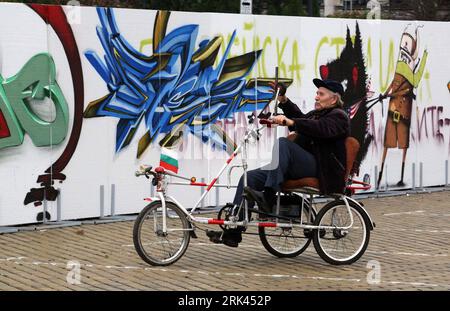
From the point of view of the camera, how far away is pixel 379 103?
15.3m

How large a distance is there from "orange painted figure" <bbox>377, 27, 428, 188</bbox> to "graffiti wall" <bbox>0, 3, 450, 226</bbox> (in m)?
0.02

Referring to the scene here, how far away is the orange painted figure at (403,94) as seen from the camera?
1551 cm

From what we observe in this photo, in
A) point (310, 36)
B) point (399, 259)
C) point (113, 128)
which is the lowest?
point (399, 259)

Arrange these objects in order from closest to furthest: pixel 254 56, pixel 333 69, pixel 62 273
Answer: pixel 62 273, pixel 254 56, pixel 333 69

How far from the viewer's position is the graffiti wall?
11.6 meters

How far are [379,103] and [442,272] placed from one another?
19.6ft

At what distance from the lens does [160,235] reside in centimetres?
944

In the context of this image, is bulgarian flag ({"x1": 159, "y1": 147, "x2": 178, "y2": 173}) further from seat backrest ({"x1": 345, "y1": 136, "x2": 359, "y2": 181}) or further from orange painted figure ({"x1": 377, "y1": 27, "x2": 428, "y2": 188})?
orange painted figure ({"x1": 377, "y1": 27, "x2": 428, "y2": 188})

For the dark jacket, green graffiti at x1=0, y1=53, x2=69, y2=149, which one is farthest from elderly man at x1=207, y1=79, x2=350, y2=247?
green graffiti at x1=0, y1=53, x2=69, y2=149

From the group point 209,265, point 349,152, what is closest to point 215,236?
point 209,265

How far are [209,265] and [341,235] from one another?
1.19 m

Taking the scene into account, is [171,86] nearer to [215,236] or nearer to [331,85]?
[331,85]
